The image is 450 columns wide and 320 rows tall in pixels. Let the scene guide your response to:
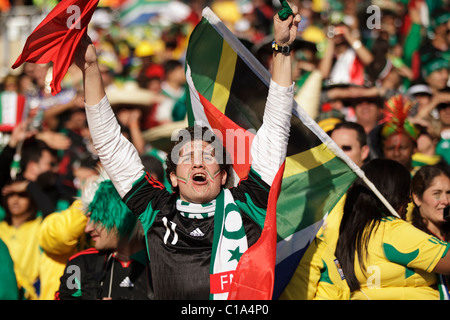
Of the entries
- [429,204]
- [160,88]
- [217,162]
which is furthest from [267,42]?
[217,162]

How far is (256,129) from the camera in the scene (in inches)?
143

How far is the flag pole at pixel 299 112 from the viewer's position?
3508 millimetres

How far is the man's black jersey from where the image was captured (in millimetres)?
3084

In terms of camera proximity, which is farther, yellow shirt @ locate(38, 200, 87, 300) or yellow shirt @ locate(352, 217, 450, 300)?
yellow shirt @ locate(38, 200, 87, 300)

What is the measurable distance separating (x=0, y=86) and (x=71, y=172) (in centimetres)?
317

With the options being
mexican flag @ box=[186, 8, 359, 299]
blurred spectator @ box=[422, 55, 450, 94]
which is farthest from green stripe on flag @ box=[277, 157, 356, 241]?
blurred spectator @ box=[422, 55, 450, 94]

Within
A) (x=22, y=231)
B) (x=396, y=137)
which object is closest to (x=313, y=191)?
(x=396, y=137)

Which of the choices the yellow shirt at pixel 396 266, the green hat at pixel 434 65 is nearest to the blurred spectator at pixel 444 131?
the green hat at pixel 434 65

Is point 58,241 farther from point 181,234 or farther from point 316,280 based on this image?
point 316,280

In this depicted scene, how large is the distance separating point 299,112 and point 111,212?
127 cm

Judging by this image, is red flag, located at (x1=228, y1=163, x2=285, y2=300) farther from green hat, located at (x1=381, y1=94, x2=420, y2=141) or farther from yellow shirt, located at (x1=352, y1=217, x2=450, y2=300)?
green hat, located at (x1=381, y1=94, x2=420, y2=141)

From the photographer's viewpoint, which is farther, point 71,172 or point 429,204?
point 71,172

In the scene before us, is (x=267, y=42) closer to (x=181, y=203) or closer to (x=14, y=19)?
(x=181, y=203)
